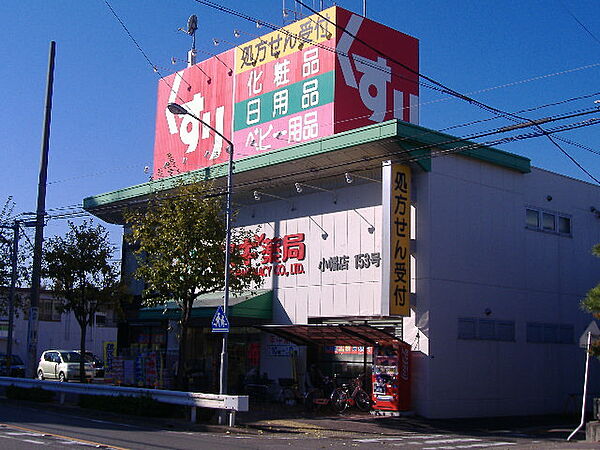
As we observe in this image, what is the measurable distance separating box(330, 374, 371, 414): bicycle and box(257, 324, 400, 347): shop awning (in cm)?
154

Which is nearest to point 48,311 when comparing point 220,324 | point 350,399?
point 350,399

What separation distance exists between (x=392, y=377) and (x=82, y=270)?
547 inches

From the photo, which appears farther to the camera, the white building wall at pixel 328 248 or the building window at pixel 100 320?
the building window at pixel 100 320

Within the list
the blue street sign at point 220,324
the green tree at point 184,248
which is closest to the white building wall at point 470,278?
the green tree at point 184,248

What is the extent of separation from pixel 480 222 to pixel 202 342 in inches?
515

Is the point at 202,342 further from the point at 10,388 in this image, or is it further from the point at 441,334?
the point at 441,334

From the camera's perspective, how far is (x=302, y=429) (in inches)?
806

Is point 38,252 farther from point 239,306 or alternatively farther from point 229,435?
point 229,435

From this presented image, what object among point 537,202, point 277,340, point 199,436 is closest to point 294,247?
point 277,340

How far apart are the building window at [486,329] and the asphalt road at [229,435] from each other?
376 cm

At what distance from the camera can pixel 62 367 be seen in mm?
38312

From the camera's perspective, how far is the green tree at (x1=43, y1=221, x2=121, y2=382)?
30391mm

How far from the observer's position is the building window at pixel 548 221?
2762 cm

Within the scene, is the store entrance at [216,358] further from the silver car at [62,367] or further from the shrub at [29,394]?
the silver car at [62,367]
